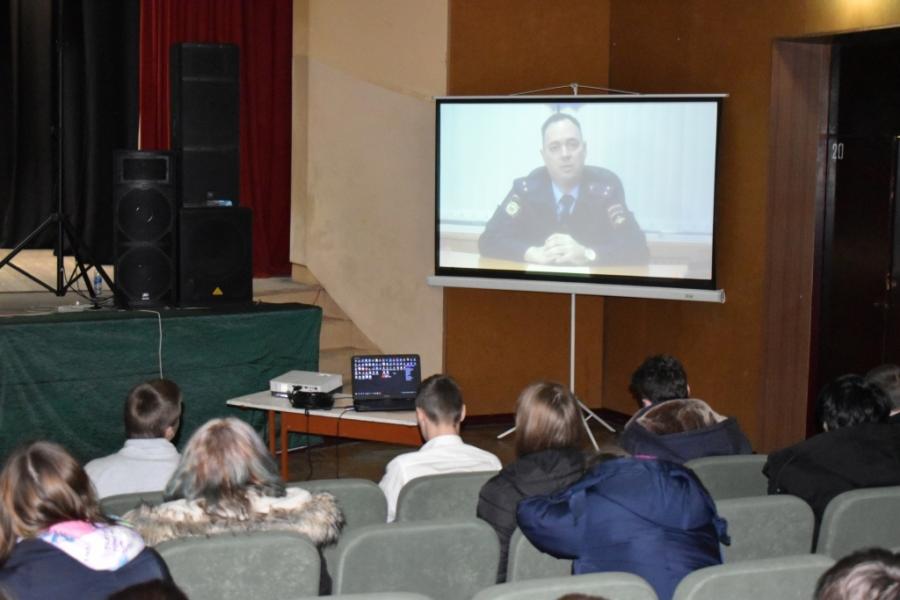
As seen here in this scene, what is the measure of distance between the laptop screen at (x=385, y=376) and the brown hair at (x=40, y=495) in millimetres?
2667

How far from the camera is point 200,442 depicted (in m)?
2.92

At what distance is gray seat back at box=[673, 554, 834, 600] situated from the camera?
2453 mm

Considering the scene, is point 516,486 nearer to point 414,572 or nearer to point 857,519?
point 414,572

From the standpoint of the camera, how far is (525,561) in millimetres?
3055

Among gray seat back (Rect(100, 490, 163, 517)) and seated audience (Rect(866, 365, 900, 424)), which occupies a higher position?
seated audience (Rect(866, 365, 900, 424))

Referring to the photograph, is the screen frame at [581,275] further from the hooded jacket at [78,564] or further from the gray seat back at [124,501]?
the hooded jacket at [78,564]

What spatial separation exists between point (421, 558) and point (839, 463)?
140cm

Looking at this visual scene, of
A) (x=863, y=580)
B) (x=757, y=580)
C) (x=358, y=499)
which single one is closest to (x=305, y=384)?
(x=358, y=499)

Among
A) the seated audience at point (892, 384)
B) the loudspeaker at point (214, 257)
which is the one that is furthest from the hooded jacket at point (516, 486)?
the loudspeaker at point (214, 257)

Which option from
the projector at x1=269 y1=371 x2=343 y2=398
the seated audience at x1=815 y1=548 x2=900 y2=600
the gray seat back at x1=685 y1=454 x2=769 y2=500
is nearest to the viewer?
the seated audience at x1=815 y1=548 x2=900 y2=600

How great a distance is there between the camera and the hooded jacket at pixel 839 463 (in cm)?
348

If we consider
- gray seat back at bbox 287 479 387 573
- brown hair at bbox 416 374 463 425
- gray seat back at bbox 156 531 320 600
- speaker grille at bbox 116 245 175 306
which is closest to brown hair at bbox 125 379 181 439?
gray seat back at bbox 287 479 387 573

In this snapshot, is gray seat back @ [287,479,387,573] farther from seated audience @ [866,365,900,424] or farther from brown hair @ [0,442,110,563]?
seated audience @ [866,365,900,424]

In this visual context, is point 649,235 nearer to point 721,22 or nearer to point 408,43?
point 721,22
